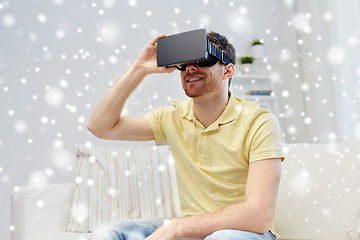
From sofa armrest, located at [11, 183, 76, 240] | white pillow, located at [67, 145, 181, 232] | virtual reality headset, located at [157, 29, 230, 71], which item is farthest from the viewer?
white pillow, located at [67, 145, 181, 232]

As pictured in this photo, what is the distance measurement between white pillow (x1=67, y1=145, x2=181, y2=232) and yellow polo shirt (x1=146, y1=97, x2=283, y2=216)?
40cm

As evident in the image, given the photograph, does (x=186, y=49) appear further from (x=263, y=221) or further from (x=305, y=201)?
(x=305, y=201)

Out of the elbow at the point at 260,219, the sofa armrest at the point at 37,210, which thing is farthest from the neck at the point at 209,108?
the sofa armrest at the point at 37,210

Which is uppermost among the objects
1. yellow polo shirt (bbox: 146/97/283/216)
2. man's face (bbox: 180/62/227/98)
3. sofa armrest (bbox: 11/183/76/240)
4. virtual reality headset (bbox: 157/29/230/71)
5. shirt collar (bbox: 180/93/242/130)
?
virtual reality headset (bbox: 157/29/230/71)

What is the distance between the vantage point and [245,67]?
8.43ft

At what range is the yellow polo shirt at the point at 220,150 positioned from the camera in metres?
1.06

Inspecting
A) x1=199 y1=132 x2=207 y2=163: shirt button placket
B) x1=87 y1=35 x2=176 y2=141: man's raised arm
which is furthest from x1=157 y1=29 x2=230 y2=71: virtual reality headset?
x1=199 y1=132 x2=207 y2=163: shirt button placket

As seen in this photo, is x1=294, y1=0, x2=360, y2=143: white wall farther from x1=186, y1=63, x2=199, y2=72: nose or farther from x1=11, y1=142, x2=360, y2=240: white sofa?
x1=186, y1=63, x2=199, y2=72: nose

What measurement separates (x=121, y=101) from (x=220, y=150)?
0.38 metres

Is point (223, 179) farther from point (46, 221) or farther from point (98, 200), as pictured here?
point (46, 221)

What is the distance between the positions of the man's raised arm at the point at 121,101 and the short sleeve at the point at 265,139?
35 cm

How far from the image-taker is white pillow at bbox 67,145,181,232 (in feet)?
4.84

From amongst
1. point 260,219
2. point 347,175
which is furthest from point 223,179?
point 347,175
